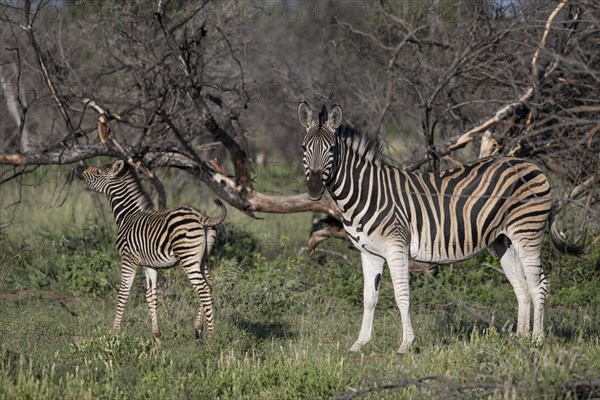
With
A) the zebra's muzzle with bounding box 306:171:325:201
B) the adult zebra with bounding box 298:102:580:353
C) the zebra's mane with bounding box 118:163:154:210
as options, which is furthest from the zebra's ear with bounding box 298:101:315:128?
the zebra's mane with bounding box 118:163:154:210

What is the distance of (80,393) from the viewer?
5504mm

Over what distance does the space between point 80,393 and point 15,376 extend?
0.89 metres

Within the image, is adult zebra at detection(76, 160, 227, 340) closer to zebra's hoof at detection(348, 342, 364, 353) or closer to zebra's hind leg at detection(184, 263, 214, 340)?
zebra's hind leg at detection(184, 263, 214, 340)

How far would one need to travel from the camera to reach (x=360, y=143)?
7.93 metres

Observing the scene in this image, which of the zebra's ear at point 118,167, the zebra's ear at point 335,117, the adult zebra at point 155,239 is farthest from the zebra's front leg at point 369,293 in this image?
the zebra's ear at point 118,167

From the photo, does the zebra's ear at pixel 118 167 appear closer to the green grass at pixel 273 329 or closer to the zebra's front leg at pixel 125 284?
the zebra's front leg at pixel 125 284

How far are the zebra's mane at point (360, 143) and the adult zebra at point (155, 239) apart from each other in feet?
4.55

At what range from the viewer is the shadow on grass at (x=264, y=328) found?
8078mm

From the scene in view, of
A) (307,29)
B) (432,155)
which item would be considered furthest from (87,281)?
(307,29)

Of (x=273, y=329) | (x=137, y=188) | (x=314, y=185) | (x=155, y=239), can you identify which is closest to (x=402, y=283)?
(x=314, y=185)

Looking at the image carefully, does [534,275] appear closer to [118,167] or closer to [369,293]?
[369,293]

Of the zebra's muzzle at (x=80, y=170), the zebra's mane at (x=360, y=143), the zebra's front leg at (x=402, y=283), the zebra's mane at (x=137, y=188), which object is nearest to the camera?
the zebra's front leg at (x=402, y=283)

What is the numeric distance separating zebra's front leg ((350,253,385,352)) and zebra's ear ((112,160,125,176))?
2.80 meters

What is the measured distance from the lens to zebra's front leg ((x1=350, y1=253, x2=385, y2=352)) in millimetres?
7699
